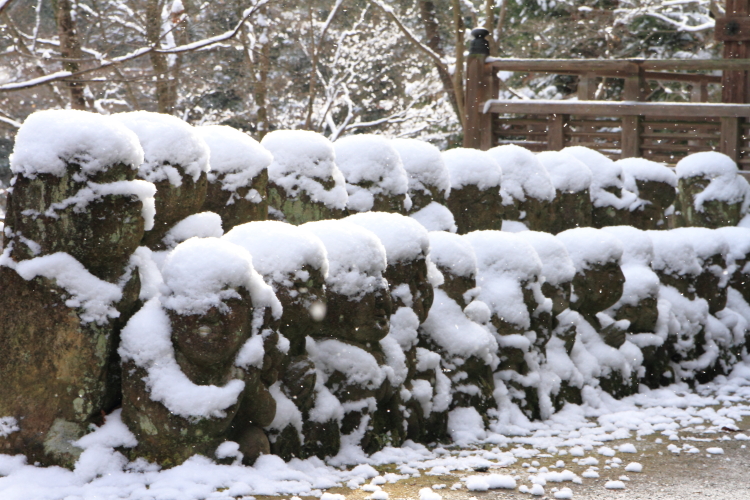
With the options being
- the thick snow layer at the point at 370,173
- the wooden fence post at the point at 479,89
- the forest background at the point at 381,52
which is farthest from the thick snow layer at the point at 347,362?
the forest background at the point at 381,52

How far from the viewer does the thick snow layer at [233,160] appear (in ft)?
15.3

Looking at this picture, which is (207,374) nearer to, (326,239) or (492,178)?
(326,239)

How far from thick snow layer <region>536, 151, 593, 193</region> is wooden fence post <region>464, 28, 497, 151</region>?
3644 millimetres

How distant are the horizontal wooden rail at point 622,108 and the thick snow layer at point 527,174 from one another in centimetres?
368

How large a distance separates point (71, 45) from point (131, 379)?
19.9 feet

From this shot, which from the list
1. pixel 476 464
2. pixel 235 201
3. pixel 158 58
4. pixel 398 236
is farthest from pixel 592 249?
pixel 158 58

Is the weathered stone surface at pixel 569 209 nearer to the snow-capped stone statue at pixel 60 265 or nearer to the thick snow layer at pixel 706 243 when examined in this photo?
the thick snow layer at pixel 706 243

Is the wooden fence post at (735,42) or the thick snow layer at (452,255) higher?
the wooden fence post at (735,42)

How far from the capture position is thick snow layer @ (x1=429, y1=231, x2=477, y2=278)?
493 cm

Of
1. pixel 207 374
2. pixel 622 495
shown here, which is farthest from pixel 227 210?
pixel 622 495

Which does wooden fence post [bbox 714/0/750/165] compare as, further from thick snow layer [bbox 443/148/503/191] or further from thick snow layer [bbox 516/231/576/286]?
thick snow layer [bbox 516/231/576/286]

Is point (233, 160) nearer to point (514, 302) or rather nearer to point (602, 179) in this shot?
point (514, 302)

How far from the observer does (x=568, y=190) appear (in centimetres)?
720

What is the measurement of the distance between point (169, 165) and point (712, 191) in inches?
247
